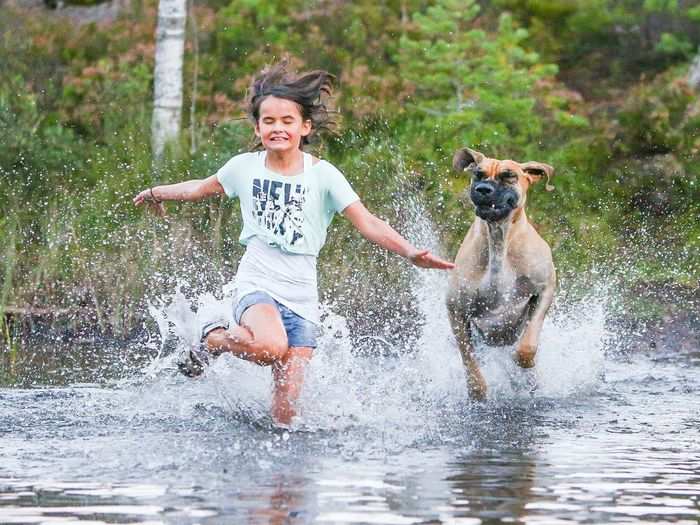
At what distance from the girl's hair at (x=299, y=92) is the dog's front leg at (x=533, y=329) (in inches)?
84.0

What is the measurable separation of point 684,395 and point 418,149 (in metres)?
5.09

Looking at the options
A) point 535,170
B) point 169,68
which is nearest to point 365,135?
point 169,68

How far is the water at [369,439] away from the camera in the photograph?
19.9 ft

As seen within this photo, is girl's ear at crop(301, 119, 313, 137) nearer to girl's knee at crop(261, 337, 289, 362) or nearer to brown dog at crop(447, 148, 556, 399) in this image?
girl's knee at crop(261, 337, 289, 362)

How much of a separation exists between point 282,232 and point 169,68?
9.05 meters

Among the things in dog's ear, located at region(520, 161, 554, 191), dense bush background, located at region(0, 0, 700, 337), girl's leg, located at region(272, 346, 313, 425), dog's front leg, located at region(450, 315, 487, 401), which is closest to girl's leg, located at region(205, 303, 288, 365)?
girl's leg, located at region(272, 346, 313, 425)

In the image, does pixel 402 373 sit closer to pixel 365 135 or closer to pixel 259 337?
pixel 259 337

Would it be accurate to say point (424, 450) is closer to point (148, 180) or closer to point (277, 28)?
point (148, 180)

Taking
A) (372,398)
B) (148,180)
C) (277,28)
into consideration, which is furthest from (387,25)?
(372,398)

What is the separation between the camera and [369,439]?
7750 mm

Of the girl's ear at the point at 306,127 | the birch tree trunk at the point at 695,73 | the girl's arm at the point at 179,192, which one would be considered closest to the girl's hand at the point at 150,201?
the girl's arm at the point at 179,192

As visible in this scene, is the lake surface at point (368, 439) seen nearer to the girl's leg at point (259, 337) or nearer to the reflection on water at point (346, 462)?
the reflection on water at point (346, 462)

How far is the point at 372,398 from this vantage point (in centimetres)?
893

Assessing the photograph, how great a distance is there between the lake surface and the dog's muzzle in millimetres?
1109
